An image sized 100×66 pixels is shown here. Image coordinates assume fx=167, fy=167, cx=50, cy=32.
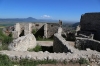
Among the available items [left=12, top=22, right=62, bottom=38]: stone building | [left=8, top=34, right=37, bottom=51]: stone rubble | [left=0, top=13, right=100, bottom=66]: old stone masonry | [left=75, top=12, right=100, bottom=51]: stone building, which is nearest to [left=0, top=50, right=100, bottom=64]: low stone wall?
[left=0, top=13, right=100, bottom=66]: old stone masonry

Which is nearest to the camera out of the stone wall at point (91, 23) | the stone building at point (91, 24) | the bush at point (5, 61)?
the bush at point (5, 61)

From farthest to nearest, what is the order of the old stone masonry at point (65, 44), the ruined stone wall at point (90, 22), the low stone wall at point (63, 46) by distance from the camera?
1. the ruined stone wall at point (90, 22)
2. the low stone wall at point (63, 46)
3. the old stone masonry at point (65, 44)

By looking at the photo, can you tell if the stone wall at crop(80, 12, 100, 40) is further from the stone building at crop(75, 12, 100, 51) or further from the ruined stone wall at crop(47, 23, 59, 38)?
the ruined stone wall at crop(47, 23, 59, 38)

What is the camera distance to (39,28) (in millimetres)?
22906

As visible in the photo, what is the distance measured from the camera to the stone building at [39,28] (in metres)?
21.2

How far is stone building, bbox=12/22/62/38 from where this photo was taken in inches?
834

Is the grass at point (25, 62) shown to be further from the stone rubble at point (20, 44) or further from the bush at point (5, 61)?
the stone rubble at point (20, 44)

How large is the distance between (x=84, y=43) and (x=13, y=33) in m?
9.69

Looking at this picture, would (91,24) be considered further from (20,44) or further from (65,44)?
(20,44)

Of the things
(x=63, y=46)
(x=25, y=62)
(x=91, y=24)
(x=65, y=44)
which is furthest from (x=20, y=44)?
(x=91, y=24)

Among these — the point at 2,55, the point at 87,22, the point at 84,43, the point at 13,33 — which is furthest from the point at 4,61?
the point at 87,22

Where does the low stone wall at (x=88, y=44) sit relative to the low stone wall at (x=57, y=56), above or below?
below

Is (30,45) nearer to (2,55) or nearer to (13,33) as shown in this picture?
(2,55)

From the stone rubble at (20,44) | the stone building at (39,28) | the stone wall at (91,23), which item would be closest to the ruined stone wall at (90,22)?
the stone wall at (91,23)
